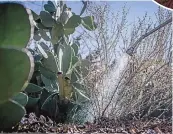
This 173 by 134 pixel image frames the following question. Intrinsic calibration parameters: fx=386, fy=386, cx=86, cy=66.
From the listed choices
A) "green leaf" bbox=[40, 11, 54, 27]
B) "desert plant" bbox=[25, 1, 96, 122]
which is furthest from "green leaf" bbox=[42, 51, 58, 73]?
"green leaf" bbox=[40, 11, 54, 27]

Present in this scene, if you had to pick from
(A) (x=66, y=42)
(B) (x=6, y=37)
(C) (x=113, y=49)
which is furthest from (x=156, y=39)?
(B) (x=6, y=37)

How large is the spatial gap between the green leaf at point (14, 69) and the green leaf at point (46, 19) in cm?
64

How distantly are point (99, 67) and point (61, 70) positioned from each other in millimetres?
235

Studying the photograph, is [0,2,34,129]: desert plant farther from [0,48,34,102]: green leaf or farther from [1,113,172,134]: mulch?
[1,113,172,134]: mulch

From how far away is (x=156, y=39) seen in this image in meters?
2.28

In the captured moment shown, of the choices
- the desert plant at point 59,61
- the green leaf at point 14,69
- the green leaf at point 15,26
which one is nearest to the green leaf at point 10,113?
the green leaf at point 14,69

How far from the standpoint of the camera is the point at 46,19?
85.7 inches

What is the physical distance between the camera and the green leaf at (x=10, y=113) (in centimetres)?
170

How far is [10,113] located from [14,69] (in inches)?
10.6

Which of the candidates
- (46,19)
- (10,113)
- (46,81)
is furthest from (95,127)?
(46,19)

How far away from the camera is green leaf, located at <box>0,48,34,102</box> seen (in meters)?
1.54

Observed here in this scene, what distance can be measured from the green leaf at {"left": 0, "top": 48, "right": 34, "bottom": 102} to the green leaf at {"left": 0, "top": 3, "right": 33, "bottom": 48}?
0.21 ft

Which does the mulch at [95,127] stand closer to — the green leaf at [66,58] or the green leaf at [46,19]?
the green leaf at [66,58]

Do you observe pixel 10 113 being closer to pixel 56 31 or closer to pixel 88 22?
pixel 56 31
